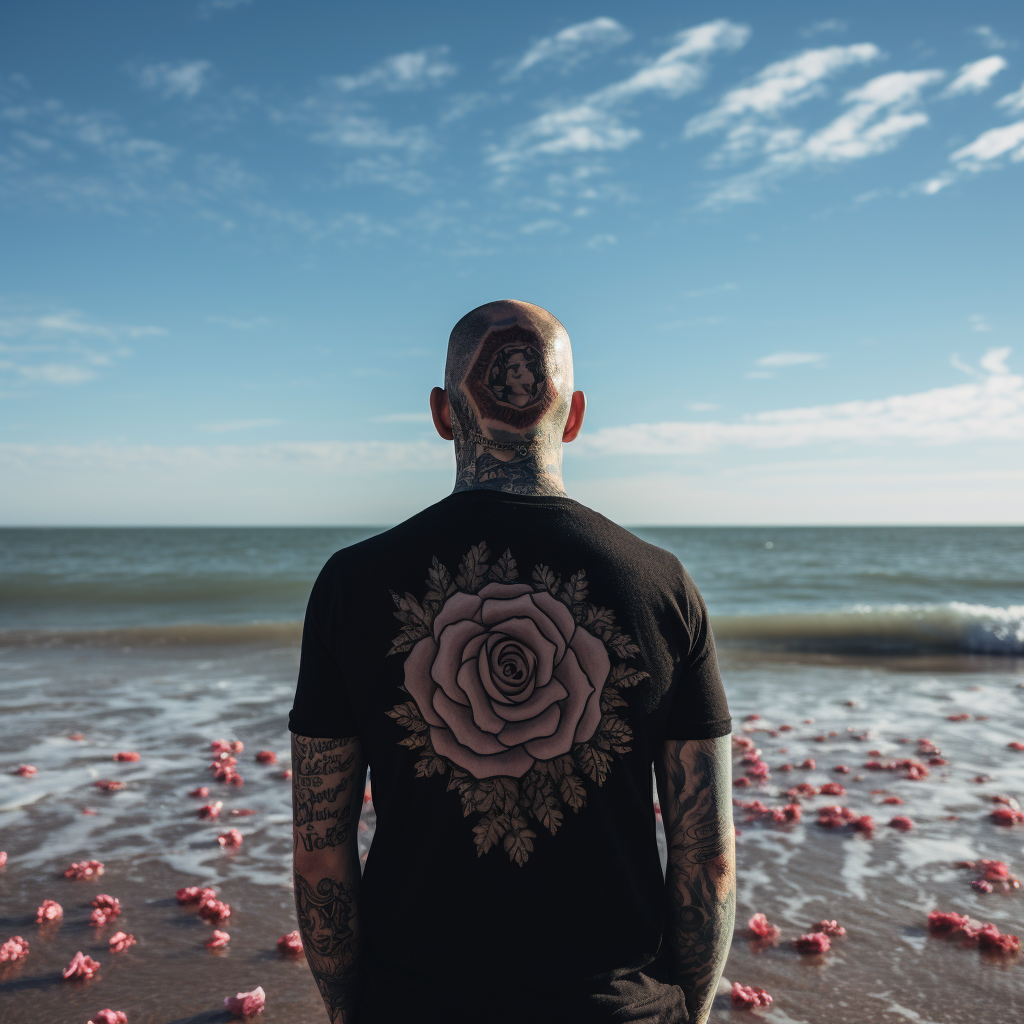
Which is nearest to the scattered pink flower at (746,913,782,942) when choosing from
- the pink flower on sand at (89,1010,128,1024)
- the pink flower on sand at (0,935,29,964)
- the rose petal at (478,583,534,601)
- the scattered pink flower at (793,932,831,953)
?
the scattered pink flower at (793,932,831,953)

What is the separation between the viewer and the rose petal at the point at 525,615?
1.79m

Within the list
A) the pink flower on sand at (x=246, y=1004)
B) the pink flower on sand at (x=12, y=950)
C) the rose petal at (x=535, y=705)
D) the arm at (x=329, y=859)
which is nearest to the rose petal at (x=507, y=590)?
the rose petal at (x=535, y=705)

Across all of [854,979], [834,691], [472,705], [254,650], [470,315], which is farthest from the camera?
[254,650]

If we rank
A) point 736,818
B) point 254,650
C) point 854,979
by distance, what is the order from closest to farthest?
point 854,979 < point 736,818 < point 254,650

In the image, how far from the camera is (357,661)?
5.98 feet

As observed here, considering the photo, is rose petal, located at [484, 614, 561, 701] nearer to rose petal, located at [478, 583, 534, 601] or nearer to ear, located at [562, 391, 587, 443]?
rose petal, located at [478, 583, 534, 601]

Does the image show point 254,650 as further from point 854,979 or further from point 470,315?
point 470,315

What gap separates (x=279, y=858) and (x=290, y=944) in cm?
139

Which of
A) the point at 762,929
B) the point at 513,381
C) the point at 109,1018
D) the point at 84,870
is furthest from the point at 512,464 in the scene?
the point at 84,870

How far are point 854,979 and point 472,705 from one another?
368 centimetres

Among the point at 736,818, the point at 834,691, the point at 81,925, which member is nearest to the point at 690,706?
the point at 81,925

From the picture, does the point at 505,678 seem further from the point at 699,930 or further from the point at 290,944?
the point at 290,944

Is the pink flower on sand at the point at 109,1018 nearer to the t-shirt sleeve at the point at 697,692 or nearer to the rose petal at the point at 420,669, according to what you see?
the rose petal at the point at 420,669

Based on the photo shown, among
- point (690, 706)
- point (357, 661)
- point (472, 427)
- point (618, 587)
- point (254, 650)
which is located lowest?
point (254, 650)
